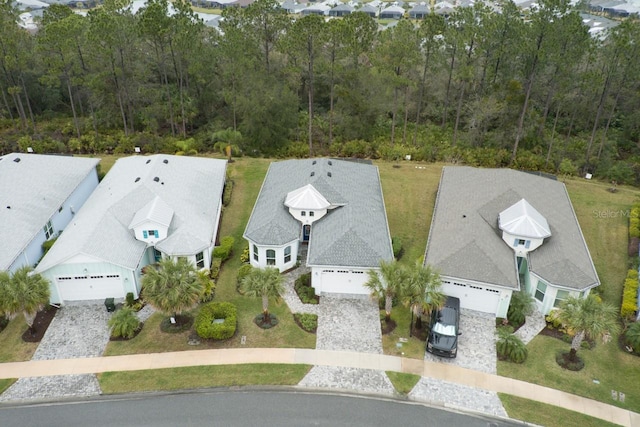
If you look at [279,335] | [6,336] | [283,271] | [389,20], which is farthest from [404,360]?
[389,20]

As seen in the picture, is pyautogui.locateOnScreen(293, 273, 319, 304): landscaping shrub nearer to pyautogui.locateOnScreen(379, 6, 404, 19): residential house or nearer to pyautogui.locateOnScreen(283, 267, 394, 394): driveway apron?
pyautogui.locateOnScreen(283, 267, 394, 394): driveway apron

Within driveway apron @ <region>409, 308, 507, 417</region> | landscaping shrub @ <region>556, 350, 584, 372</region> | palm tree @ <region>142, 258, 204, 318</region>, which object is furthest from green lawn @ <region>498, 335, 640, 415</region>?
palm tree @ <region>142, 258, 204, 318</region>

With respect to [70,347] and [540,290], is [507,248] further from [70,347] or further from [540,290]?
[70,347]

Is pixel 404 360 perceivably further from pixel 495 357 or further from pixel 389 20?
pixel 389 20

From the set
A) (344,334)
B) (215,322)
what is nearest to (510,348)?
(344,334)

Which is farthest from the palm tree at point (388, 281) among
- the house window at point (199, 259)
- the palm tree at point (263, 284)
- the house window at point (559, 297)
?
the house window at point (199, 259)

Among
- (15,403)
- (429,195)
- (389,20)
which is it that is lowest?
(15,403)
